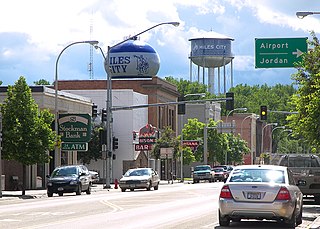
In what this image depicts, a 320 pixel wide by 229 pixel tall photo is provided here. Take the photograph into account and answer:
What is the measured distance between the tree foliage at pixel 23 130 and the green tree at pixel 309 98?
1837 centimetres

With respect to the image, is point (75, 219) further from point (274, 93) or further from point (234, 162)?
point (274, 93)

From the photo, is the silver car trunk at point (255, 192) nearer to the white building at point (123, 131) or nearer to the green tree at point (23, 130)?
the green tree at point (23, 130)

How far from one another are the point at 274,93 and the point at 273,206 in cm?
16118

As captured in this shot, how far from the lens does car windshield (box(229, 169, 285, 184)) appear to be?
21266 millimetres

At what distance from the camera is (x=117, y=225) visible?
21500 millimetres

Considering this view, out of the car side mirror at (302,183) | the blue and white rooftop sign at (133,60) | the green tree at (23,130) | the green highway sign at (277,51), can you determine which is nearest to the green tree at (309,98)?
the car side mirror at (302,183)

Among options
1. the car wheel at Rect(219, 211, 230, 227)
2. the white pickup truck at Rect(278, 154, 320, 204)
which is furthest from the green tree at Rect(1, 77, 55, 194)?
the car wheel at Rect(219, 211, 230, 227)

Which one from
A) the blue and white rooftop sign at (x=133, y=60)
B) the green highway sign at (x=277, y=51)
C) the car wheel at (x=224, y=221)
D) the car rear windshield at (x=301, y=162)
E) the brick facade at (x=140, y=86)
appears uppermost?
the blue and white rooftop sign at (x=133, y=60)

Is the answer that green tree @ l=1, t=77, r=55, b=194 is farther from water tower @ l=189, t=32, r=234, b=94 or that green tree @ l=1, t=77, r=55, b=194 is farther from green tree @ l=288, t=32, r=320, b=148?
water tower @ l=189, t=32, r=234, b=94

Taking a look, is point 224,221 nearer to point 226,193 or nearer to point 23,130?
point 226,193

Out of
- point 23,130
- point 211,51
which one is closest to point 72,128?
point 23,130

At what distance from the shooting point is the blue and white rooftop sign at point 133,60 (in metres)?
87.8

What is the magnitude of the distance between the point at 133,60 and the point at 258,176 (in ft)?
220

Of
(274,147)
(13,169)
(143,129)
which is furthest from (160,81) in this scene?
(274,147)
